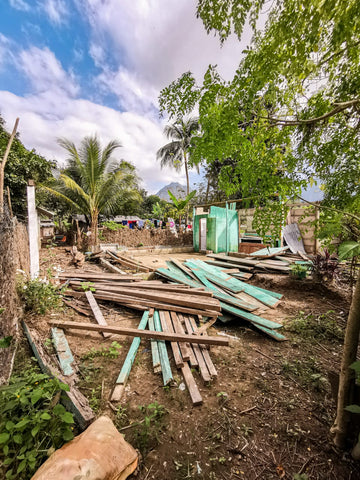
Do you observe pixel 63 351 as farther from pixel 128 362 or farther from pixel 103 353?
pixel 128 362

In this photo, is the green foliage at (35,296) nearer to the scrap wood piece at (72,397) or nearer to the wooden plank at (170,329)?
the scrap wood piece at (72,397)

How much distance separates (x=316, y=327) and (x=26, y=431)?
4.11m

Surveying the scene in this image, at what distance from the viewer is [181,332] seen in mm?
3225

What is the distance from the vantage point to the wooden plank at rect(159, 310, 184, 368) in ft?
8.67

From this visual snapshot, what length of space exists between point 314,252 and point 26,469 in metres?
9.88

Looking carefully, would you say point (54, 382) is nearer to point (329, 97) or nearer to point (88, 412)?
point (88, 412)

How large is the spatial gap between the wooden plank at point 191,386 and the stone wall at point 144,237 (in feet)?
32.4

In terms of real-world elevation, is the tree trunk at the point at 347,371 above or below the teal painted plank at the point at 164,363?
above

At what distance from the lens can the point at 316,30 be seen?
5.33 feet

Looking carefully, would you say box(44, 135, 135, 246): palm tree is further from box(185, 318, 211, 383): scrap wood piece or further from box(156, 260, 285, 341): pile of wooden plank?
box(185, 318, 211, 383): scrap wood piece

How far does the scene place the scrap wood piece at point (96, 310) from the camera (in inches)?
139

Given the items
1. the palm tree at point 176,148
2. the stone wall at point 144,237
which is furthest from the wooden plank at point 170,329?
the palm tree at point 176,148

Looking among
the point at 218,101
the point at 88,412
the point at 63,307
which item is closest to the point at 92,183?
the point at 63,307

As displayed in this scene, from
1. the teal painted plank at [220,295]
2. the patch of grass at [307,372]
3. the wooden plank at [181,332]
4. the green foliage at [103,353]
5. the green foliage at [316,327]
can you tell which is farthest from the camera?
the teal painted plank at [220,295]
